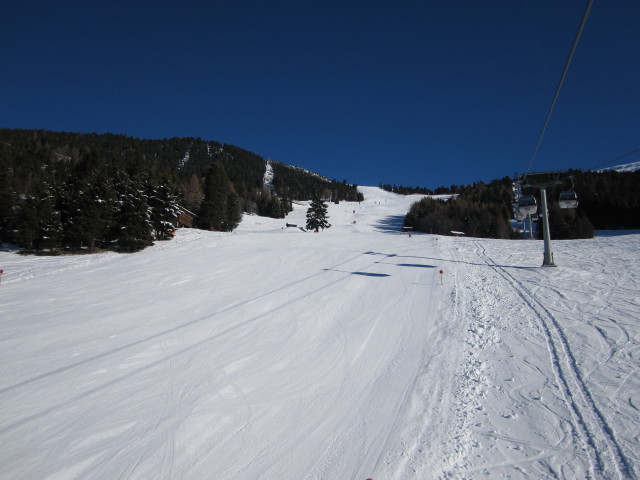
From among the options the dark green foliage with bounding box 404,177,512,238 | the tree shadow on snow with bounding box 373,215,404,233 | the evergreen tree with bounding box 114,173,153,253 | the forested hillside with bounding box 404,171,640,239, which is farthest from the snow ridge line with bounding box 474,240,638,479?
the tree shadow on snow with bounding box 373,215,404,233

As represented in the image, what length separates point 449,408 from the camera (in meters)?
5.32

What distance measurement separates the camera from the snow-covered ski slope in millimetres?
4297

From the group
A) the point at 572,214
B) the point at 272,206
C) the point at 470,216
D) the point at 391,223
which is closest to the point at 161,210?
the point at 470,216

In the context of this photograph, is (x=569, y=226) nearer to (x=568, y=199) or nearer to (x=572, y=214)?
(x=572, y=214)

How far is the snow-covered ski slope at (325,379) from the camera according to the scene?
4.30m

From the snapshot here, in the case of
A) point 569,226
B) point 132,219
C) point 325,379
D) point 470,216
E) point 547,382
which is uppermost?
point 470,216

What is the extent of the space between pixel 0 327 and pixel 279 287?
921cm

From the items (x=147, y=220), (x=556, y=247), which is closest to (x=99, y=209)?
(x=147, y=220)

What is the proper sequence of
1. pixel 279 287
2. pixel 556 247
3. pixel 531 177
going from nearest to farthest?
pixel 279 287 → pixel 531 177 → pixel 556 247

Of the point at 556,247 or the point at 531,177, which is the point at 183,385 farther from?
the point at 556,247

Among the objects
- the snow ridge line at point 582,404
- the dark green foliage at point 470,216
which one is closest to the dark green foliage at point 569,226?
the dark green foliage at point 470,216

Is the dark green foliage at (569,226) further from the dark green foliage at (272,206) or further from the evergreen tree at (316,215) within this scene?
the dark green foliage at (272,206)

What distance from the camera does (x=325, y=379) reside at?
6.48m

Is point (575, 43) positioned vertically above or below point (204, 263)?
above
